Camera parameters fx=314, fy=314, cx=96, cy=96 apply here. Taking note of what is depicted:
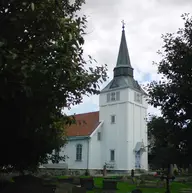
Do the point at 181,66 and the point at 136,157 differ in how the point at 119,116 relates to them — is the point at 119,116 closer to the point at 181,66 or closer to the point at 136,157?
the point at 136,157

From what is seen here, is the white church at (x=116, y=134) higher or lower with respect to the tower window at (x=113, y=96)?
lower

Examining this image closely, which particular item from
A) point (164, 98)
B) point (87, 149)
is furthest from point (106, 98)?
point (164, 98)

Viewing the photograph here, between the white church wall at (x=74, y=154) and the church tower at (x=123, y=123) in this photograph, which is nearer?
the church tower at (x=123, y=123)

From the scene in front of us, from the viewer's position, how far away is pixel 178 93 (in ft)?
36.0

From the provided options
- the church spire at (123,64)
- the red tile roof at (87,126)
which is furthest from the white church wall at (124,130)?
the church spire at (123,64)

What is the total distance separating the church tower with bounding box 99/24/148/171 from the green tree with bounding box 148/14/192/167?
39662 millimetres

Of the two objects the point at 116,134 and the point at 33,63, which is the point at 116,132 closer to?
the point at 116,134

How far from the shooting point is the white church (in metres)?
53.1

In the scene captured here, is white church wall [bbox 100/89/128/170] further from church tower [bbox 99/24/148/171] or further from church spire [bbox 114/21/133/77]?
church spire [bbox 114/21/133/77]

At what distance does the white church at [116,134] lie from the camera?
53.1 meters

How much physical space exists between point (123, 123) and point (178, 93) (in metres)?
42.9

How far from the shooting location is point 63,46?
8750 mm

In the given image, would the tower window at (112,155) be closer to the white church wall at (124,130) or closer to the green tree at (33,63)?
the white church wall at (124,130)

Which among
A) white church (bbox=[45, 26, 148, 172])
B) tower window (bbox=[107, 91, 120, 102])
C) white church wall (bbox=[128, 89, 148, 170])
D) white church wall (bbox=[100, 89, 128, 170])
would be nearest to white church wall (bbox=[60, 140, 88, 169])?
white church (bbox=[45, 26, 148, 172])
